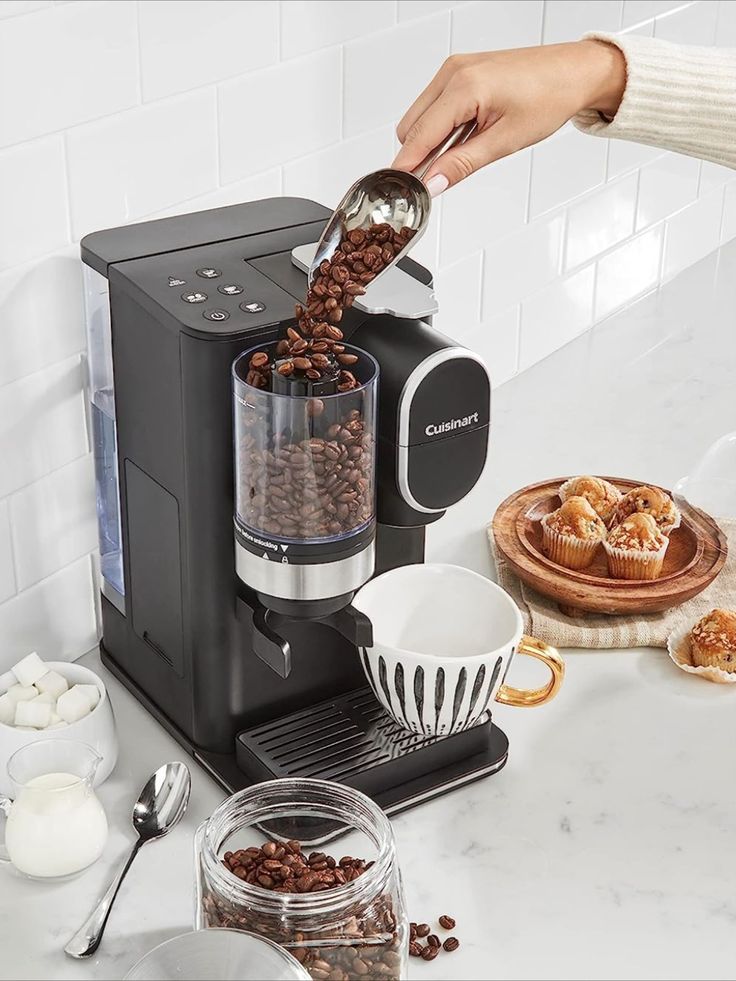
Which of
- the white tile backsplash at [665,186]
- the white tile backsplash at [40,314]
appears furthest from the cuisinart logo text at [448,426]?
the white tile backsplash at [665,186]

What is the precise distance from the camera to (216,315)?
906mm

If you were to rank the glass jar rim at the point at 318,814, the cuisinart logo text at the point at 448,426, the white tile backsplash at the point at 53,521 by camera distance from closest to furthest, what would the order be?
1. the glass jar rim at the point at 318,814
2. the cuisinart logo text at the point at 448,426
3. the white tile backsplash at the point at 53,521

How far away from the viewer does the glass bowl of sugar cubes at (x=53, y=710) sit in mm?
989

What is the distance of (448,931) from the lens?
2.96ft

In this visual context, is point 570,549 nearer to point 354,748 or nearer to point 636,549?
point 636,549

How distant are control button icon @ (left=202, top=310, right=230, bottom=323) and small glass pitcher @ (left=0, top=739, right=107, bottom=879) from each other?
33 cm

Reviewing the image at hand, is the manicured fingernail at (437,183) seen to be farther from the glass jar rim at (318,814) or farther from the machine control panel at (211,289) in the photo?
the glass jar rim at (318,814)

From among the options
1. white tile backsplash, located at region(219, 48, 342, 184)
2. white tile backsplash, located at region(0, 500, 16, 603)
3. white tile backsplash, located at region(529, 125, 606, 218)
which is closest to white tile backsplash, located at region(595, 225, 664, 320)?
white tile backsplash, located at region(529, 125, 606, 218)

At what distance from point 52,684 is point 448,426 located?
0.38m

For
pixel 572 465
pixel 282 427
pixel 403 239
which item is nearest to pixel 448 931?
pixel 282 427

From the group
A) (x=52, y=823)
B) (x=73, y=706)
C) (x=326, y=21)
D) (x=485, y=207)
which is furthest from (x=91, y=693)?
(x=485, y=207)

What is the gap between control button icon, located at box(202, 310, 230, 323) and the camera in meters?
0.90

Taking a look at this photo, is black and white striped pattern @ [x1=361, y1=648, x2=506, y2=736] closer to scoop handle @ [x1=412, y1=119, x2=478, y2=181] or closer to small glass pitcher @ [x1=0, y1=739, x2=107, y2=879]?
small glass pitcher @ [x1=0, y1=739, x2=107, y2=879]

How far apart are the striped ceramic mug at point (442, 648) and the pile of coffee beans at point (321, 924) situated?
0.15m
